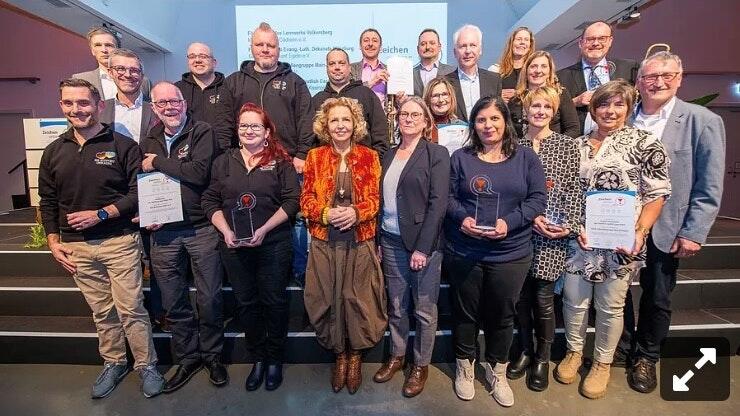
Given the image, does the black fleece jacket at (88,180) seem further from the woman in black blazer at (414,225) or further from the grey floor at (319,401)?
the woman in black blazer at (414,225)

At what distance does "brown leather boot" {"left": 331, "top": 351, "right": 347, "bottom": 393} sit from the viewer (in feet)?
7.32

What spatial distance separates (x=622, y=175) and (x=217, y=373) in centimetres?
254

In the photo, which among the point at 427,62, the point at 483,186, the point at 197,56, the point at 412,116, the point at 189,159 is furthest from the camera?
the point at 427,62

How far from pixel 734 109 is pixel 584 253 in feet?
28.1

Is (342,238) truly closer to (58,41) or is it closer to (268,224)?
(268,224)

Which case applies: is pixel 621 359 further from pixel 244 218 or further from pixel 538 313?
pixel 244 218

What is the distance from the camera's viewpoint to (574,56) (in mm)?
7379

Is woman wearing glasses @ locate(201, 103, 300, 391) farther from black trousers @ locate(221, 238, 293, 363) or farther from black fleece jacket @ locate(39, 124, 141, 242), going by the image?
black fleece jacket @ locate(39, 124, 141, 242)

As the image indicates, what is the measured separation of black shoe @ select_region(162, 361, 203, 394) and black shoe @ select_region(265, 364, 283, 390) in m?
0.48

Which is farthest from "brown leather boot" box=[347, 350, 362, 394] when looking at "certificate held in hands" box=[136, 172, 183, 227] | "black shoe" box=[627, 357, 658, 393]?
"black shoe" box=[627, 357, 658, 393]

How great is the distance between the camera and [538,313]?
2143 millimetres

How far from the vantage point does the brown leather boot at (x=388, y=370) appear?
229 centimetres

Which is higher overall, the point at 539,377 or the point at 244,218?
the point at 244,218

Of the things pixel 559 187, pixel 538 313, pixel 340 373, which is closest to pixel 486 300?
pixel 538 313
